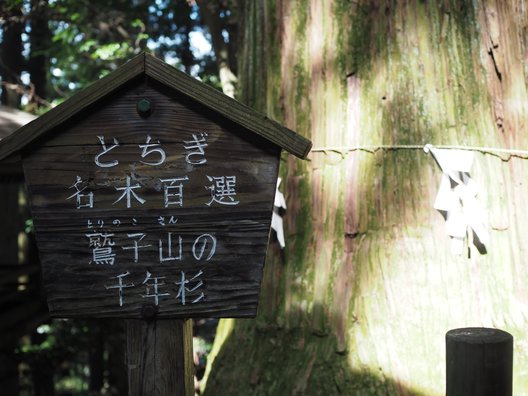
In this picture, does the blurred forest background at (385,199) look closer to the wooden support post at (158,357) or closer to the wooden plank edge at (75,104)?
the wooden support post at (158,357)

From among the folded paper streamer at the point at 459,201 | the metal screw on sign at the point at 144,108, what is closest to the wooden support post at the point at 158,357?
the metal screw on sign at the point at 144,108

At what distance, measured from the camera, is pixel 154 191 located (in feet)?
6.77

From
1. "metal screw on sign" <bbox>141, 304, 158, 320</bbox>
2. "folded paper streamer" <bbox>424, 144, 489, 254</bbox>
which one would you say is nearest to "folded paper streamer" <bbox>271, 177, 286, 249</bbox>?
"folded paper streamer" <bbox>424, 144, 489, 254</bbox>

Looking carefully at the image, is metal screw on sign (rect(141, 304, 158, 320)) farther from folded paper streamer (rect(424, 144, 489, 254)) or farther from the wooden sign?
folded paper streamer (rect(424, 144, 489, 254))

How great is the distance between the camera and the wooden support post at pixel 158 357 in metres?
2.18

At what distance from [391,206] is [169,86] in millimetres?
1483

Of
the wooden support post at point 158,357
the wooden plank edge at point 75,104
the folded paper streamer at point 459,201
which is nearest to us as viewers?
the wooden plank edge at point 75,104

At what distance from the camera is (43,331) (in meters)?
11.5

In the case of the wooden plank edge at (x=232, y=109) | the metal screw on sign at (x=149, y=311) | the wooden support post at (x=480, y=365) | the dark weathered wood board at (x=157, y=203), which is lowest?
the wooden support post at (x=480, y=365)

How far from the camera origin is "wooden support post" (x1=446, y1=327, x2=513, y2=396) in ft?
6.32

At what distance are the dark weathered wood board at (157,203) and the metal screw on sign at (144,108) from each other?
0.05 feet

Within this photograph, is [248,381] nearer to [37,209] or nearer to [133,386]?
[133,386]

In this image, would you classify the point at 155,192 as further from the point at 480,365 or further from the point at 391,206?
the point at 391,206

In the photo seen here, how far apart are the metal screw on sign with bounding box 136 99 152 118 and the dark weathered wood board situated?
0.02 metres
